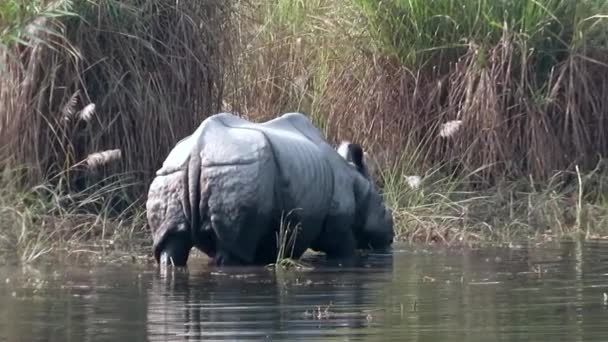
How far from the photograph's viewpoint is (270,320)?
819 cm

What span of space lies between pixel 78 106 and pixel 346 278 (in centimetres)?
382

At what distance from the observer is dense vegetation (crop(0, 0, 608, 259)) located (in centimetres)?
1294

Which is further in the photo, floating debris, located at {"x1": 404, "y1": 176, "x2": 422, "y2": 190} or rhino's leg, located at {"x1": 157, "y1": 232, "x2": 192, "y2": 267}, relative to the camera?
floating debris, located at {"x1": 404, "y1": 176, "x2": 422, "y2": 190}

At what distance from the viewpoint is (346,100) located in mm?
15273

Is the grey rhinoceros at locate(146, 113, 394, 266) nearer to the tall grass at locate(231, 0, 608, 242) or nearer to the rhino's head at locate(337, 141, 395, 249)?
the rhino's head at locate(337, 141, 395, 249)

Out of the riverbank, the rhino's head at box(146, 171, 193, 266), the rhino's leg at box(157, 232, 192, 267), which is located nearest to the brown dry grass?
the riverbank

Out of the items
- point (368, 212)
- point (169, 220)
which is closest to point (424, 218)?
point (368, 212)

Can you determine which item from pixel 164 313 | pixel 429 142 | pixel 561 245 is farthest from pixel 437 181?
pixel 164 313

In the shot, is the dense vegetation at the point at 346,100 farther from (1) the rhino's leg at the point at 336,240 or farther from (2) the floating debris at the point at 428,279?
(2) the floating debris at the point at 428,279

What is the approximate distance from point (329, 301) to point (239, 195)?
73.3 inches

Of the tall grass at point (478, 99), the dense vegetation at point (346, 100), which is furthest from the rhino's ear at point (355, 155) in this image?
the tall grass at point (478, 99)

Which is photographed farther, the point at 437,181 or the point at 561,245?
the point at 437,181

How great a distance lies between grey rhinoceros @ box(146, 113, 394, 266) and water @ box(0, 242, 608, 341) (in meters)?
0.22

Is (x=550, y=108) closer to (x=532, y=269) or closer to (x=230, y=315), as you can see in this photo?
(x=532, y=269)
